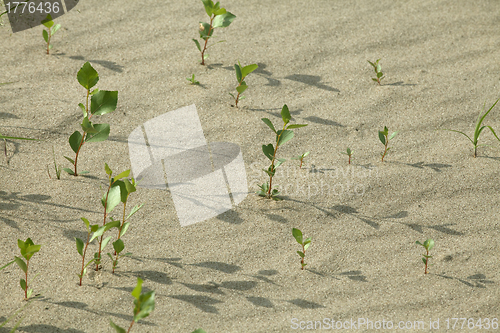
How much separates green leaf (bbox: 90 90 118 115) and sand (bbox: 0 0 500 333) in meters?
Answer: 0.39

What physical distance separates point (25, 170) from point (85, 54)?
39.7 inches

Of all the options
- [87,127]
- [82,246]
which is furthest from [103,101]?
[82,246]

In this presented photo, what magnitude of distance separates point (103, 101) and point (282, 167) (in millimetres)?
964

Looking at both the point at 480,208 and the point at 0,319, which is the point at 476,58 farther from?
the point at 0,319

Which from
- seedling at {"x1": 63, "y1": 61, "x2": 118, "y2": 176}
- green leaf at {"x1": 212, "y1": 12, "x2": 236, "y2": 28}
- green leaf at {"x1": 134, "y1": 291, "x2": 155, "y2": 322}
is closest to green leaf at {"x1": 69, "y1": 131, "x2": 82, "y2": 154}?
seedling at {"x1": 63, "y1": 61, "x2": 118, "y2": 176}

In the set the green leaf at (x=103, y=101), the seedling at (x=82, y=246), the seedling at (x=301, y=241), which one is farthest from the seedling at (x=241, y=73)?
the seedling at (x=82, y=246)

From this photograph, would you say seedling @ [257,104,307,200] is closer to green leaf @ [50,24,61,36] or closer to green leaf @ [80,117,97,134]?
green leaf @ [80,117,97,134]

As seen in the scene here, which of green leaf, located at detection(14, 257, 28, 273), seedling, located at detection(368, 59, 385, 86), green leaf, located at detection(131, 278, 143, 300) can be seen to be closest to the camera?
green leaf, located at detection(131, 278, 143, 300)

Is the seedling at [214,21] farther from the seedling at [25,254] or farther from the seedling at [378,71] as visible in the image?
the seedling at [25,254]

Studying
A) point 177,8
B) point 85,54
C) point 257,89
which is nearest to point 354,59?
point 257,89

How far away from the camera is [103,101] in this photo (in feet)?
7.28

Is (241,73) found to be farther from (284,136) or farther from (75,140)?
(75,140)

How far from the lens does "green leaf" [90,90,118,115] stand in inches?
86.8

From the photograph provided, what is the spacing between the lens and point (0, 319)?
6.21ft
